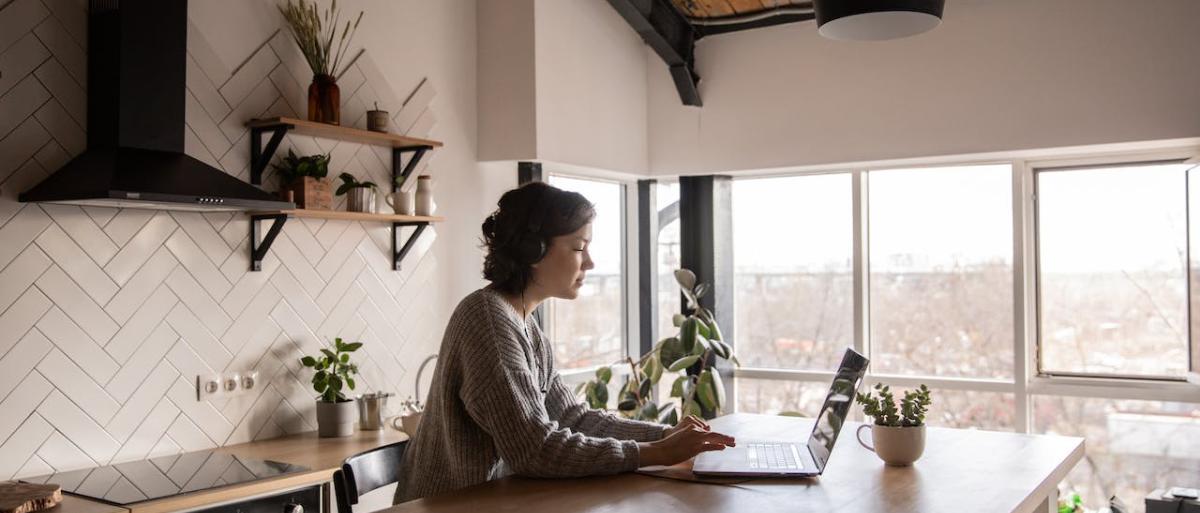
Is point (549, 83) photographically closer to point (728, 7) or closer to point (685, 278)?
point (728, 7)

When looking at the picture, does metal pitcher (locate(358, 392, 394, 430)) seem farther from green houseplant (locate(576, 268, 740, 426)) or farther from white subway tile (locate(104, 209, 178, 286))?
green houseplant (locate(576, 268, 740, 426))

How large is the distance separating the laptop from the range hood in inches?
59.5

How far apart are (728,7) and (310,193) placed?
224cm

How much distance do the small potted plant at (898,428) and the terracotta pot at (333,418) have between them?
6.11ft

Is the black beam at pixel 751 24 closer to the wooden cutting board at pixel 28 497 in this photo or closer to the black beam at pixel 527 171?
the black beam at pixel 527 171

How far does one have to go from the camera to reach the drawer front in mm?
2560

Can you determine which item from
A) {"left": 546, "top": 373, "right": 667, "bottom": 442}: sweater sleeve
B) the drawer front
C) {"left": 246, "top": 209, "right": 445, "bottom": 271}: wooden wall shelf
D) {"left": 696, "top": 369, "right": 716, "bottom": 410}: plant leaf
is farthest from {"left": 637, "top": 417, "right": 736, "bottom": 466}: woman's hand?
{"left": 696, "top": 369, "right": 716, "bottom": 410}: plant leaf

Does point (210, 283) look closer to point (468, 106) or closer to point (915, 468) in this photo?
point (468, 106)

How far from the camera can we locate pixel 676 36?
14.9 feet

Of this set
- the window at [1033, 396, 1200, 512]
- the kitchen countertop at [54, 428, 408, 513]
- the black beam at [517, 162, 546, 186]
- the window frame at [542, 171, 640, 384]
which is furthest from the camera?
the window frame at [542, 171, 640, 384]

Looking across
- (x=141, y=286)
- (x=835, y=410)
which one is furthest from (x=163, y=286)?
(x=835, y=410)

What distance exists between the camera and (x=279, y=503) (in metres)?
2.68

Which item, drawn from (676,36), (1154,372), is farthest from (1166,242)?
(676,36)

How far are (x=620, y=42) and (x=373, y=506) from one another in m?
2.47
